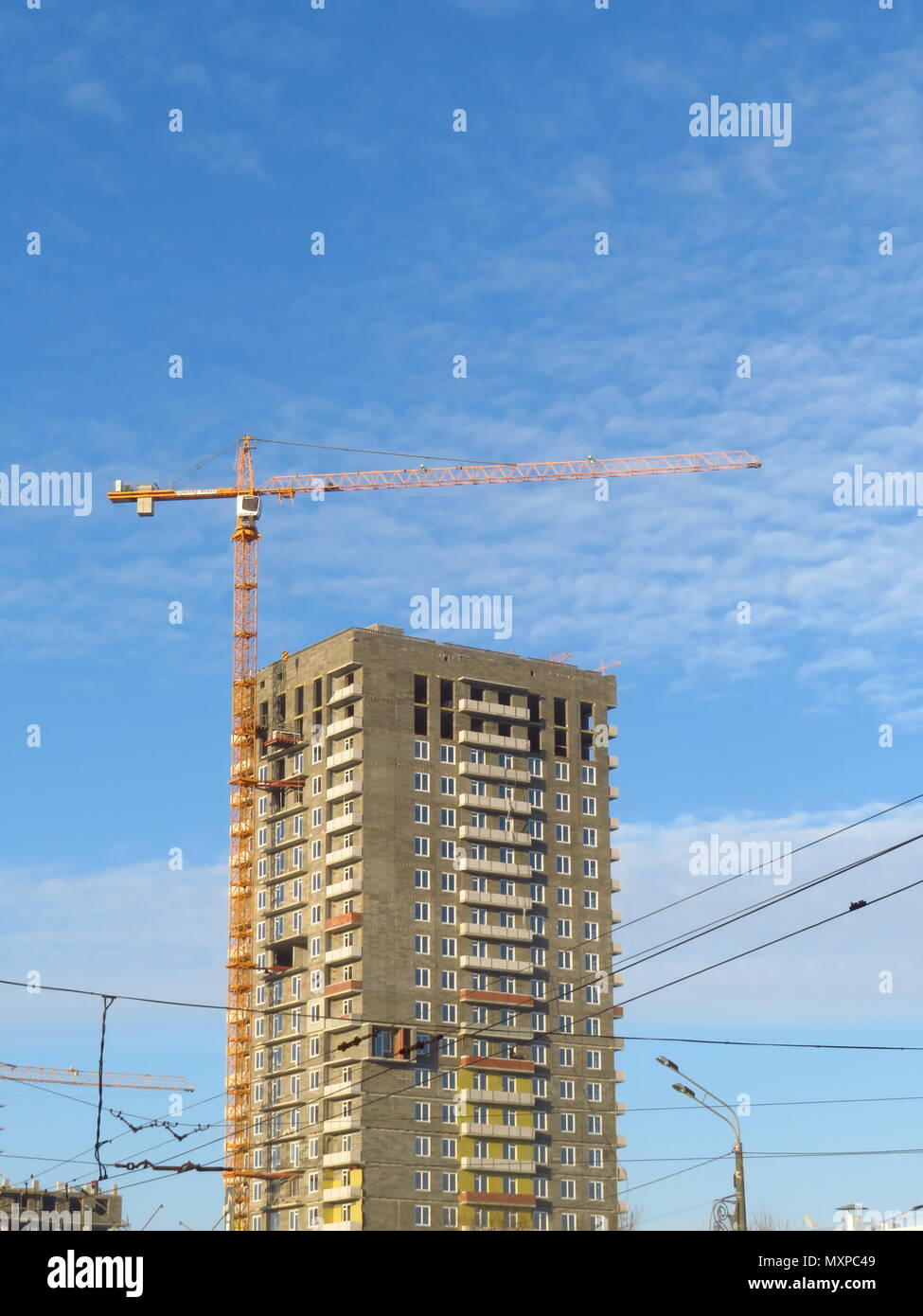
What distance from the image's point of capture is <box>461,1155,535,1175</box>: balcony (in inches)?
7023

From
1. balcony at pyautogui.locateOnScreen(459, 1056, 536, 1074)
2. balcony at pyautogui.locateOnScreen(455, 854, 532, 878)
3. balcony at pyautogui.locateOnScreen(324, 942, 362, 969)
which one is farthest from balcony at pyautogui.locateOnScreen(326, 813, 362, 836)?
balcony at pyautogui.locateOnScreen(459, 1056, 536, 1074)

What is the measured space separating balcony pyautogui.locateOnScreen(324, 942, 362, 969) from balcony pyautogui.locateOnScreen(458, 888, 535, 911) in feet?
46.9

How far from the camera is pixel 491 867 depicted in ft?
628

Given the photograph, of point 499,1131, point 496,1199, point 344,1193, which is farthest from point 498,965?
point 344,1193

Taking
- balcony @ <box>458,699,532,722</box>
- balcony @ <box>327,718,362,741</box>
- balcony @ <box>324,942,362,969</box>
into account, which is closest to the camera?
balcony @ <box>324,942,362,969</box>

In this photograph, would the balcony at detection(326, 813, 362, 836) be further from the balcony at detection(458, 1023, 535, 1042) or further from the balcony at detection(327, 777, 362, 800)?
the balcony at detection(458, 1023, 535, 1042)

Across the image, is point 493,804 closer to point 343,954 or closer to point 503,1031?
point 503,1031

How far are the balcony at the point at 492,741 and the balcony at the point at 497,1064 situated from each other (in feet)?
109

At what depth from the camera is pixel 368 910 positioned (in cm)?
18138

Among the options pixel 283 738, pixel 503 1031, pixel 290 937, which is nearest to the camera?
pixel 503 1031

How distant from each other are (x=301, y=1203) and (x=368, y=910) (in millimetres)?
29290

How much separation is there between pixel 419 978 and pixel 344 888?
38.5 feet

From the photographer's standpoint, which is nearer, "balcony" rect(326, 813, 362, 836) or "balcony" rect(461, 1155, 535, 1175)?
"balcony" rect(461, 1155, 535, 1175)
